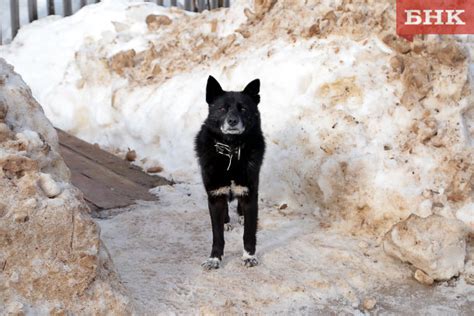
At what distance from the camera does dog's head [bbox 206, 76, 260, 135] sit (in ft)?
15.9

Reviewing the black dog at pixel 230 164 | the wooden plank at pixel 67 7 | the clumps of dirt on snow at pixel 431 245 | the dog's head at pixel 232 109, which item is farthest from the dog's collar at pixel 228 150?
the wooden plank at pixel 67 7

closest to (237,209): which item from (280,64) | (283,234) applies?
(283,234)

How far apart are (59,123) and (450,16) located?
464cm

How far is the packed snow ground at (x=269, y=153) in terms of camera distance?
4.55m

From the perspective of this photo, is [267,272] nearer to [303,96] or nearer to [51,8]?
[303,96]

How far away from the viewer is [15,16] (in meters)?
9.44

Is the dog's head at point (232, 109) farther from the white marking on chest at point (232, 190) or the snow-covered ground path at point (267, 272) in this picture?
the snow-covered ground path at point (267, 272)

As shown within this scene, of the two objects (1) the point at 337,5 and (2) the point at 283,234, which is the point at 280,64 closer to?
(1) the point at 337,5

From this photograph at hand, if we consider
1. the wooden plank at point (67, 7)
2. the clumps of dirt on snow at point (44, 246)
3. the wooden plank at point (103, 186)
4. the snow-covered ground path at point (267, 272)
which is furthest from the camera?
the wooden plank at point (67, 7)

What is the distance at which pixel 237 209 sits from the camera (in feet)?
19.4

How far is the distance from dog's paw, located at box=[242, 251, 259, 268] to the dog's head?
0.89 m

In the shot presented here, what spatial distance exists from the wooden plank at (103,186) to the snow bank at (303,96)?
58 centimetres

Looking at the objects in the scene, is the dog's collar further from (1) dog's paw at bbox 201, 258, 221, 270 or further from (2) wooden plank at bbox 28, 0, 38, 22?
(2) wooden plank at bbox 28, 0, 38, 22

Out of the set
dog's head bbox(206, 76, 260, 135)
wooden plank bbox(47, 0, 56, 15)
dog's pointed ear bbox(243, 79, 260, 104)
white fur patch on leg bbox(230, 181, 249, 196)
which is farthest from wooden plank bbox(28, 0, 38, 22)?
white fur patch on leg bbox(230, 181, 249, 196)
